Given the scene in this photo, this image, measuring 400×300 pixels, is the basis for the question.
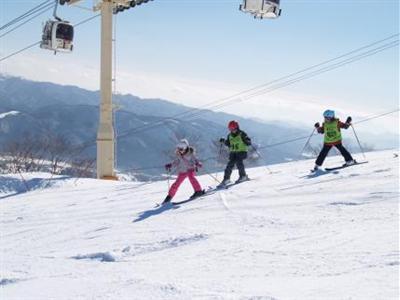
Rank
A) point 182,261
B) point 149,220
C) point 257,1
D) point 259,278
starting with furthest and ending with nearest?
point 257,1 < point 149,220 < point 182,261 < point 259,278

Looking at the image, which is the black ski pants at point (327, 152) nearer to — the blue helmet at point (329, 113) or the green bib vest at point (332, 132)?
the green bib vest at point (332, 132)

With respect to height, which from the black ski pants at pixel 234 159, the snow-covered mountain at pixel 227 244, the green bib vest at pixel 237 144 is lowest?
the snow-covered mountain at pixel 227 244

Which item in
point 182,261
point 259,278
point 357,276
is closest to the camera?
point 357,276

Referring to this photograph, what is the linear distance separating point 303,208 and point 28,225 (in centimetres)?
643

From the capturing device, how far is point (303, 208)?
977 cm

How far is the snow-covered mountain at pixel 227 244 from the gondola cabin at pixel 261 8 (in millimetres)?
5590

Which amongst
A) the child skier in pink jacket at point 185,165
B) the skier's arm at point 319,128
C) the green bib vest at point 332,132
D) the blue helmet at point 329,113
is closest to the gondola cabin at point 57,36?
the child skier in pink jacket at point 185,165

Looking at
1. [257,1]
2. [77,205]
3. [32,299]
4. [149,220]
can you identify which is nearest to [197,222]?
[149,220]

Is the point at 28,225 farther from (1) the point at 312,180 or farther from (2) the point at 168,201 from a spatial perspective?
(1) the point at 312,180

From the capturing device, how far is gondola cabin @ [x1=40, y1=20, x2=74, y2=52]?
20.7 meters

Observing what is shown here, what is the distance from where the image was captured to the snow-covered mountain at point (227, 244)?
5.71m

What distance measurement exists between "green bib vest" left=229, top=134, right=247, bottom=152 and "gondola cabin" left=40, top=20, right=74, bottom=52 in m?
9.59

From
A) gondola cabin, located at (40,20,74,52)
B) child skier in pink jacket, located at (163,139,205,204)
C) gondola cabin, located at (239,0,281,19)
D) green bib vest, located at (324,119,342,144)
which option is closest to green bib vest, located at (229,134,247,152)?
child skier in pink jacket, located at (163,139,205,204)

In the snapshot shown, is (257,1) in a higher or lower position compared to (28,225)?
higher
